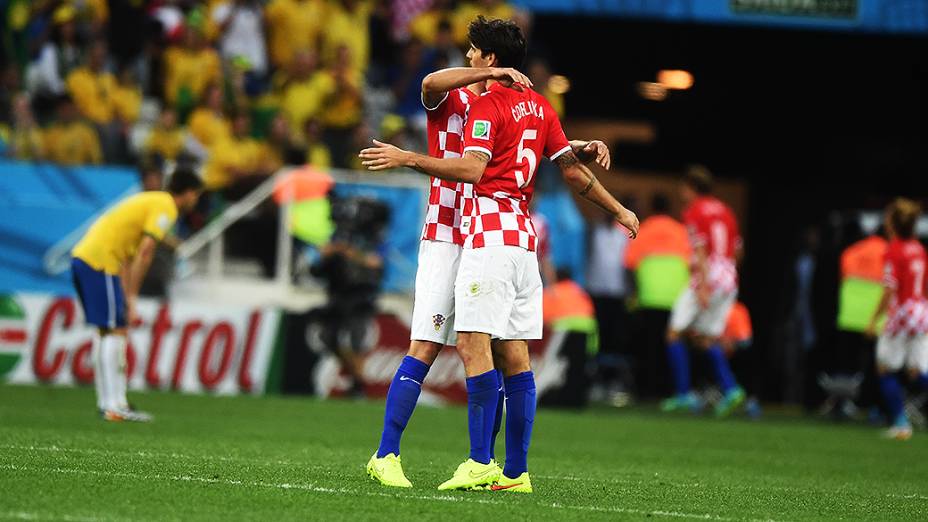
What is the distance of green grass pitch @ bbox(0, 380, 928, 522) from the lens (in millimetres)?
6977

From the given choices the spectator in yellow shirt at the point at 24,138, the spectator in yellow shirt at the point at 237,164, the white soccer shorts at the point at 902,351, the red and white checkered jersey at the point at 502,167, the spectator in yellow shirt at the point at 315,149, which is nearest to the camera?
the red and white checkered jersey at the point at 502,167

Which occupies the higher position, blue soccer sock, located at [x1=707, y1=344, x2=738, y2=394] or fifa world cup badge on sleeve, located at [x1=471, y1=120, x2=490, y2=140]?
fifa world cup badge on sleeve, located at [x1=471, y1=120, x2=490, y2=140]

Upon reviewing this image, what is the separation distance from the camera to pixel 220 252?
1866 centimetres

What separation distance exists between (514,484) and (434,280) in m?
1.12

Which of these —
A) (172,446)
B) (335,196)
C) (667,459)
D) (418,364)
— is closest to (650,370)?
(335,196)

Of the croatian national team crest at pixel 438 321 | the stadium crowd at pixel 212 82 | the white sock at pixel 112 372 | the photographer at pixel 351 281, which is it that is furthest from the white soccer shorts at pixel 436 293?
the stadium crowd at pixel 212 82

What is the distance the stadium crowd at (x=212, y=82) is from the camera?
18.9 m

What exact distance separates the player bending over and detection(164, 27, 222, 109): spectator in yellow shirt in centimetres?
1230

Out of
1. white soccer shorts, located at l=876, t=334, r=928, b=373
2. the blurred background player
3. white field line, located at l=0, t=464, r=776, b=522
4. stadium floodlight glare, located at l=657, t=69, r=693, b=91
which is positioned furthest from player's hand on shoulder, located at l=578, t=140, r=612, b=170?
stadium floodlight glare, located at l=657, t=69, r=693, b=91

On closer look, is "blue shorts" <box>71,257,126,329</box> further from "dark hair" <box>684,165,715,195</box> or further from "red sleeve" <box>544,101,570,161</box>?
"dark hair" <box>684,165,715,195</box>

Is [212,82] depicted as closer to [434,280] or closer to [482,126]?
[434,280]

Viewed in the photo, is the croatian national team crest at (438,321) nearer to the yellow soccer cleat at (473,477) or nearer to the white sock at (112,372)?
the yellow soccer cleat at (473,477)

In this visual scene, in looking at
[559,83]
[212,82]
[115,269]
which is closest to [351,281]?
[212,82]

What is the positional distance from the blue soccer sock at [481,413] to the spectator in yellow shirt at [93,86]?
12.4 meters
